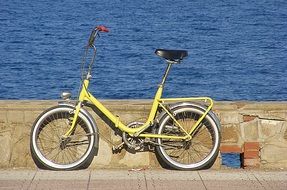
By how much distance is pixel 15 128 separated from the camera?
29.9 ft

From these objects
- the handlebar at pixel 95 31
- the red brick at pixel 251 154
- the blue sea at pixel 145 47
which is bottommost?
the red brick at pixel 251 154

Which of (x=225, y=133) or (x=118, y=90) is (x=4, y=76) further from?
(x=225, y=133)

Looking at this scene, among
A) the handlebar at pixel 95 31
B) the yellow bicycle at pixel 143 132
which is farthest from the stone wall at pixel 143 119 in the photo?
the handlebar at pixel 95 31

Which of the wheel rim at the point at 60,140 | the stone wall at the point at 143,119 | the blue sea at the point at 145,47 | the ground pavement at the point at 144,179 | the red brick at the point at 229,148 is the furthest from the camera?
the blue sea at the point at 145,47

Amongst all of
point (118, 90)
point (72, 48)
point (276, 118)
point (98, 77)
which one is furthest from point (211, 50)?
point (276, 118)

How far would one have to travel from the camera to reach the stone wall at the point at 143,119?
910 centimetres

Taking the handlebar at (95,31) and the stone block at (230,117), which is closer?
the handlebar at (95,31)

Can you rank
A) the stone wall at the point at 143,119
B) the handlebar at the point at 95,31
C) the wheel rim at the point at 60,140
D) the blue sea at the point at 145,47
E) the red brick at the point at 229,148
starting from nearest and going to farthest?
the handlebar at the point at 95,31, the wheel rim at the point at 60,140, the stone wall at the point at 143,119, the red brick at the point at 229,148, the blue sea at the point at 145,47

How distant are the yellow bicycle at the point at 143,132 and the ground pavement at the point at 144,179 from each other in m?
0.18

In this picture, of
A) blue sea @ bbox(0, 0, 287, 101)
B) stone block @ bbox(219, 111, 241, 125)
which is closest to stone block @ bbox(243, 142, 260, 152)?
stone block @ bbox(219, 111, 241, 125)

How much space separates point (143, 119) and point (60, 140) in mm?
945

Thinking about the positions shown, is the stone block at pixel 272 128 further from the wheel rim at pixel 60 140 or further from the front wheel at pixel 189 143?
the wheel rim at pixel 60 140

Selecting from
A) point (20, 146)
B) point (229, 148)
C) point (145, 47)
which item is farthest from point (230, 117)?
point (145, 47)

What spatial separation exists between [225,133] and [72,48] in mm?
62494
